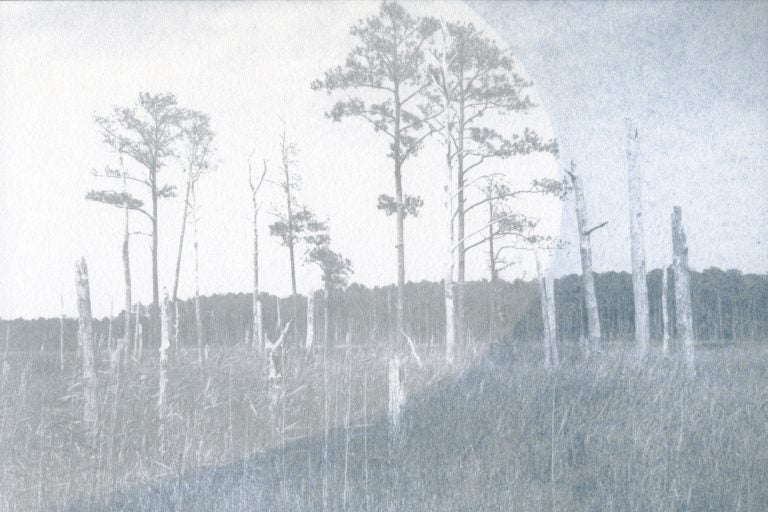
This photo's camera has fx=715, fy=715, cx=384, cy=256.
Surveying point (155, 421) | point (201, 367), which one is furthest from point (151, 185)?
point (155, 421)

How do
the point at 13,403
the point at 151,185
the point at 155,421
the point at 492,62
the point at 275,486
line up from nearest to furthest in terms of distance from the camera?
1. the point at 275,486
2. the point at 155,421
3. the point at 13,403
4. the point at 492,62
5. the point at 151,185

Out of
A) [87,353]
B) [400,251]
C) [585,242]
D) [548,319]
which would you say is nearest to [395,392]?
[87,353]

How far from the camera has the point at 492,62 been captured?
56.0 feet

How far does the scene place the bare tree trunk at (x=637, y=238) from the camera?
12133mm

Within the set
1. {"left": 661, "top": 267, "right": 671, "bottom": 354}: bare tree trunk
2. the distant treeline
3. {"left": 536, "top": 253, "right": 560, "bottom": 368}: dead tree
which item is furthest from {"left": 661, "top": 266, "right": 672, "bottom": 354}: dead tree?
{"left": 536, "top": 253, "right": 560, "bottom": 368}: dead tree

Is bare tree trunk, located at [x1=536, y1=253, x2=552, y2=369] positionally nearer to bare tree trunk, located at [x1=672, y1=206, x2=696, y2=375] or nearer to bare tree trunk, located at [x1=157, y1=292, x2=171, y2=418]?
bare tree trunk, located at [x1=672, y1=206, x2=696, y2=375]

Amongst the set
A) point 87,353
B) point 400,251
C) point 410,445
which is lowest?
point 410,445

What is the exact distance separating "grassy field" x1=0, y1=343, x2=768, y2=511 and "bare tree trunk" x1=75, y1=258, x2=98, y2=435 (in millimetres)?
207

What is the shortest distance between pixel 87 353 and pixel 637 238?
9139mm

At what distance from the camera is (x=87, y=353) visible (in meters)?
7.83

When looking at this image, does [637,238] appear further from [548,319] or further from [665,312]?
[665,312]

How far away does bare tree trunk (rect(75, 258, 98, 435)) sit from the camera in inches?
306

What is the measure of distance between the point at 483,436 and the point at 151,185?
19480 mm

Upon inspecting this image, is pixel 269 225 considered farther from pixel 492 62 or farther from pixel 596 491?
pixel 596 491
